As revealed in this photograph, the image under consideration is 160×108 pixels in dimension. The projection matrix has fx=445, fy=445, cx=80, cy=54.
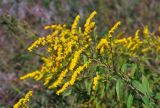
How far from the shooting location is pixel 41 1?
7.16m

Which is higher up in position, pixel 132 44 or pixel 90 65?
pixel 132 44

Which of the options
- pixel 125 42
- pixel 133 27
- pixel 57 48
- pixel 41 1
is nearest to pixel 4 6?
pixel 41 1

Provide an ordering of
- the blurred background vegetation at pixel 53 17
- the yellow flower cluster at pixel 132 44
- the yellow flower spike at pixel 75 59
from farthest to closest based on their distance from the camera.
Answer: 1. the blurred background vegetation at pixel 53 17
2. the yellow flower cluster at pixel 132 44
3. the yellow flower spike at pixel 75 59

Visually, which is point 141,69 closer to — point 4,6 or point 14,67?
point 14,67

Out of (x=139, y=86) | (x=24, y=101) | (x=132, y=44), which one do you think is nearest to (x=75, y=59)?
(x=24, y=101)

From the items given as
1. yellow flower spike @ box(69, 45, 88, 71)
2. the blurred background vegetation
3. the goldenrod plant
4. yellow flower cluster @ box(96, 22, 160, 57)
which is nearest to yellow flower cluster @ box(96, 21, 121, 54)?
the goldenrod plant

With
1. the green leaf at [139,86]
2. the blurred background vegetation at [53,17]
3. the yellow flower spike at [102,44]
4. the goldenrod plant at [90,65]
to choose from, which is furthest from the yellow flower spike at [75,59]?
the blurred background vegetation at [53,17]

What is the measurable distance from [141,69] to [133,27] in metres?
3.20

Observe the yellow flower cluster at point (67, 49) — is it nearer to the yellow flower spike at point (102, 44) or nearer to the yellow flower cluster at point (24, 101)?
the yellow flower spike at point (102, 44)

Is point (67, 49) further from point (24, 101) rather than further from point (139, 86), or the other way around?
point (139, 86)

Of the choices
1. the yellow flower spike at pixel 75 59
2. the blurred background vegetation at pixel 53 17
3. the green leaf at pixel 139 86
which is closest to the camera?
the yellow flower spike at pixel 75 59

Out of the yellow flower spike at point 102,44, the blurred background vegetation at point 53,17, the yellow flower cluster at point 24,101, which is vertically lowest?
the yellow flower cluster at point 24,101

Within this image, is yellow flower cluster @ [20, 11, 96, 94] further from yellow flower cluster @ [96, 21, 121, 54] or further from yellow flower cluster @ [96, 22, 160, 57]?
yellow flower cluster @ [96, 22, 160, 57]

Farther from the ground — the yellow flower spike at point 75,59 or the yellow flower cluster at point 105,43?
the yellow flower cluster at point 105,43
